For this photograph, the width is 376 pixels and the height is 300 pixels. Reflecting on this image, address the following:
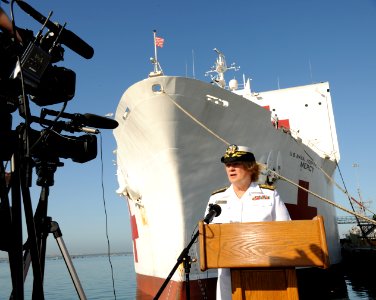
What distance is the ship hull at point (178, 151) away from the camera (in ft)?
22.4

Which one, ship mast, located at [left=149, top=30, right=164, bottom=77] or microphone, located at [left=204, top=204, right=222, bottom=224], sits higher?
ship mast, located at [left=149, top=30, right=164, bottom=77]

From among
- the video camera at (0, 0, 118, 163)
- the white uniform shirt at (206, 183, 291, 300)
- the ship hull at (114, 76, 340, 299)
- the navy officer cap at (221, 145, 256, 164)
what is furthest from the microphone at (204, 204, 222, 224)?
the ship hull at (114, 76, 340, 299)

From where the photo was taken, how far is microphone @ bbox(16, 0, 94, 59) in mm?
1664

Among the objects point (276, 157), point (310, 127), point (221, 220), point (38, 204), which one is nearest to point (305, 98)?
point (310, 127)

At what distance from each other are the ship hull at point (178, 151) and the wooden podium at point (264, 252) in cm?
445

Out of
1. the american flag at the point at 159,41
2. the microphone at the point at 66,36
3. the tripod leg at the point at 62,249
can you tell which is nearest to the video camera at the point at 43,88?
the microphone at the point at 66,36

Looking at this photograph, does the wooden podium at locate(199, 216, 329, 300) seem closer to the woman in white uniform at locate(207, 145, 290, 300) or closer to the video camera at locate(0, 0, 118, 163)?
the woman in white uniform at locate(207, 145, 290, 300)

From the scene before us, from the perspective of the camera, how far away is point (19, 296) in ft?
4.24

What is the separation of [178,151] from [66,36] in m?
5.27

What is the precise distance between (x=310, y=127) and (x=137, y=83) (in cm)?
803

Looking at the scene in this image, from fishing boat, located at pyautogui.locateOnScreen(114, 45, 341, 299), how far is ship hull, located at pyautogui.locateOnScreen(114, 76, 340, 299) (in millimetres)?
20

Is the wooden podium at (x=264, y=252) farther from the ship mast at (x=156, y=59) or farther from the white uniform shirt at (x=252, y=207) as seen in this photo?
the ship mast at (x=156, y=59)

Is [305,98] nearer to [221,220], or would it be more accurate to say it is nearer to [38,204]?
[221,220]

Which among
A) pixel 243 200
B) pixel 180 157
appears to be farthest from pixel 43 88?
pixel 180 157
